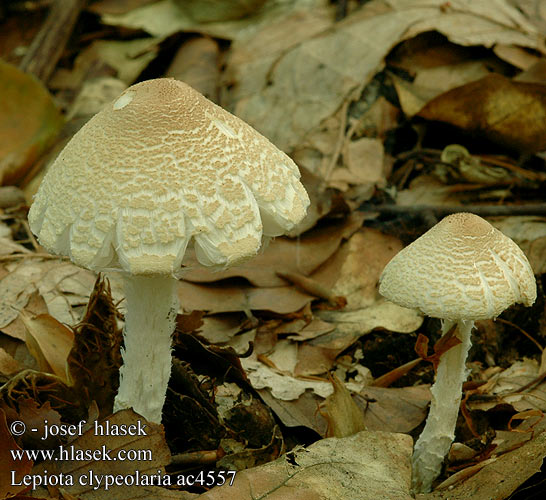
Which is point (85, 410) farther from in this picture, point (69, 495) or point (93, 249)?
point (93, 249)

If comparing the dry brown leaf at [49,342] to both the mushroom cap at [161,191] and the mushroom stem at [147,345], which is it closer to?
the mushroom stem at [147,345]

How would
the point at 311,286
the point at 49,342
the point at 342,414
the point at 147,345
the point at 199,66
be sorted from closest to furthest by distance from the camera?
the point at 147,345, the point at 342,414, the point at 49,342, the point at 311,286, the point at 199,66

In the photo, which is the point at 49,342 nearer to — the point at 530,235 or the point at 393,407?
the point at 393,407

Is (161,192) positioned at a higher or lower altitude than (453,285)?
higher

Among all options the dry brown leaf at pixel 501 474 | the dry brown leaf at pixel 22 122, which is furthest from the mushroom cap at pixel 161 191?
the dry brown leaf at pixel 22 122

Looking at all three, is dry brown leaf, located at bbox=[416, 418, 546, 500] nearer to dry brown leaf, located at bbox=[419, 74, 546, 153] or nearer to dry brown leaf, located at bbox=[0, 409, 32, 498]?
dry brown leaf, located at bbox=[0, 409, 32, 498]

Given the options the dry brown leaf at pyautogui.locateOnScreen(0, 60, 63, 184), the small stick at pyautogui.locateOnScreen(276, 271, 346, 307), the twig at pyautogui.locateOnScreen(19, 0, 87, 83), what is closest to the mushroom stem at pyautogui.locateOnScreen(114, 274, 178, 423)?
the small stick at pyautogui.locateOnScreen(276, 271, 346, 307)

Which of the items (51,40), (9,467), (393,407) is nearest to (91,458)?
(9,467)
